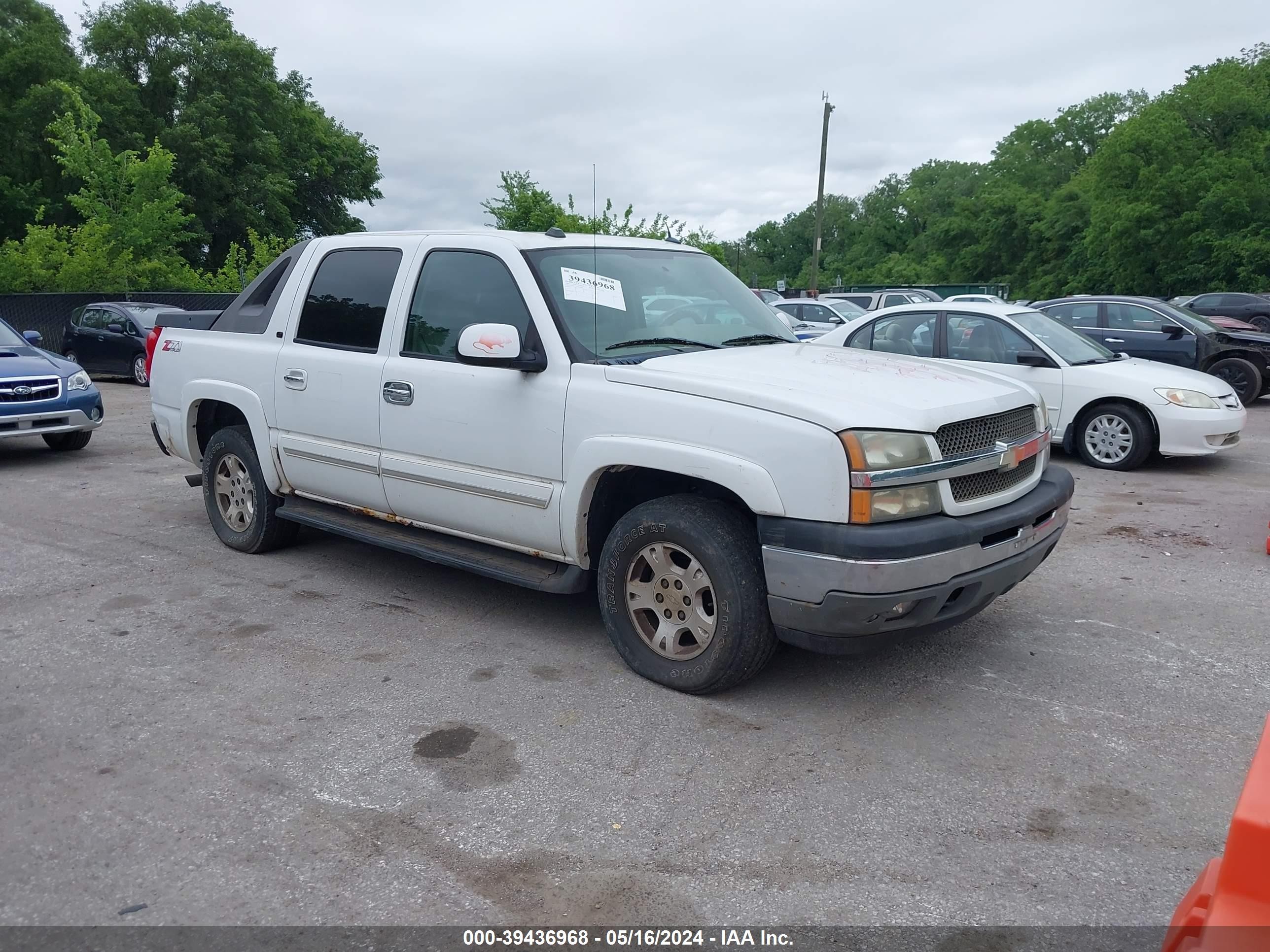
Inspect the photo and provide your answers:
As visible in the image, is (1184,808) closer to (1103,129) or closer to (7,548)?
(7,548)

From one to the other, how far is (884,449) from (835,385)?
468 mm

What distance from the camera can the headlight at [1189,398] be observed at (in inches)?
357

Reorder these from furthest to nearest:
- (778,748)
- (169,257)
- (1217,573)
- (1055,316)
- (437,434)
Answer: (169,257) → (1055,316) → (1217,573) → (437,434) → (778,748)

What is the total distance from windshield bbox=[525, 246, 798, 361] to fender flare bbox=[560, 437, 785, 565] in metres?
0.47

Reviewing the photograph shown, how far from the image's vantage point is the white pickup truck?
12.1 ft

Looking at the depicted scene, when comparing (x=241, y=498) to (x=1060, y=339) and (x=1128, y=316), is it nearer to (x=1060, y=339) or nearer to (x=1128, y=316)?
(x=1060, y=339)

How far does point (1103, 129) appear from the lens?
3066 inches

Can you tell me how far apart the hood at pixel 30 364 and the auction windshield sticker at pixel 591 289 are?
769cm

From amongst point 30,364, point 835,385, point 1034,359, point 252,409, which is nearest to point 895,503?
point 835,385

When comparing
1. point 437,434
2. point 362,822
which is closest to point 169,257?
point 437,434

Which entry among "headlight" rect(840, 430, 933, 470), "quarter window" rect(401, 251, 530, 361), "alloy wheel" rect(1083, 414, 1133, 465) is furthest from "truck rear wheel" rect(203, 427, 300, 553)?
"alloy wheel" rect(1083, 414, 1133, 465)

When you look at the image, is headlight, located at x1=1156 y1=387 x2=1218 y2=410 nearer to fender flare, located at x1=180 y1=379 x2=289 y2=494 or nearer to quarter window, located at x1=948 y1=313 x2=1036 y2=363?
quarter window, located at x1=948 y1=313 x2=1036 y2=363

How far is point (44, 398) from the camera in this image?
10.1m

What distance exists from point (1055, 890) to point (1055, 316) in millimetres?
12033
